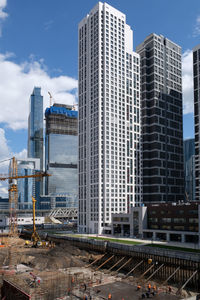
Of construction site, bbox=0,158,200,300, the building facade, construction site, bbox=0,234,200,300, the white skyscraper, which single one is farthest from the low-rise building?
the building facade

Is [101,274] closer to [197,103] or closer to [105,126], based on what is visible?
[105,126]

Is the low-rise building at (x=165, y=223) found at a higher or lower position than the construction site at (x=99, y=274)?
higher

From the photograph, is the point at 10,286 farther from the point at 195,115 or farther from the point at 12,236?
the point at 195,115

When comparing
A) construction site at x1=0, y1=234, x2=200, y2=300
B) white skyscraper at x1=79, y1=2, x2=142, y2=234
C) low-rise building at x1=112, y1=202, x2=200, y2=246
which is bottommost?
construction site at x1=0, y1=234, x2=200, y2=300

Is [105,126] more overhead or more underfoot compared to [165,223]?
more overhead

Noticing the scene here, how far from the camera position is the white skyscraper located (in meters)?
176

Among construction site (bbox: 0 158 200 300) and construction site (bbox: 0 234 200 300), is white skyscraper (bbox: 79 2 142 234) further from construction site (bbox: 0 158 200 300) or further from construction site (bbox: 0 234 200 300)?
construction site (bbox: 0 234 200 300)

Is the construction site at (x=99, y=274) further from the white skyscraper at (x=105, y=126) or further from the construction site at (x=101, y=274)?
the white skyscraper at (x=105, y=126)

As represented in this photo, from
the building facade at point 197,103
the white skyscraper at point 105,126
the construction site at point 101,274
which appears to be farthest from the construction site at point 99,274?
the building facade at point 197,103

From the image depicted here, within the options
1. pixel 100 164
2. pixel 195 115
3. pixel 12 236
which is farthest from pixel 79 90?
pixel 12 236

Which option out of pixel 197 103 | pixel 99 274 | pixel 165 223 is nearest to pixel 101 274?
pixel 99 274

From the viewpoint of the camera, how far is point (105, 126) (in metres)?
179

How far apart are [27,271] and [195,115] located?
5464 inches

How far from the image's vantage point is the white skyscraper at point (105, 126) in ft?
577
